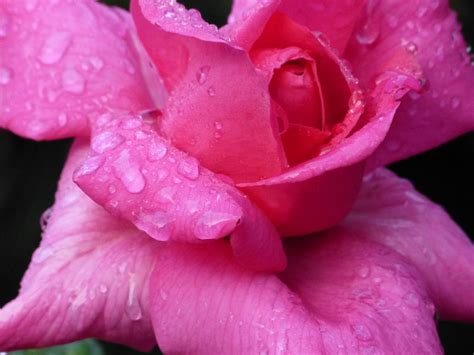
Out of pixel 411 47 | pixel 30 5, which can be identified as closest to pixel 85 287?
pixel 30 5

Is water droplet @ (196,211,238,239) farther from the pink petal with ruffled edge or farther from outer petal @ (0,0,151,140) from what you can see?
outer petal @ (0,0,151,140)

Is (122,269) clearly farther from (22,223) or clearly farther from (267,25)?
(22,223)

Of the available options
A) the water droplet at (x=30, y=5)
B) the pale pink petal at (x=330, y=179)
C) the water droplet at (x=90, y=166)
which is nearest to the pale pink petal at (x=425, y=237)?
the pale pink petal at (x=330, y=179)

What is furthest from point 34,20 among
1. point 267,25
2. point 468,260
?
point 468,260

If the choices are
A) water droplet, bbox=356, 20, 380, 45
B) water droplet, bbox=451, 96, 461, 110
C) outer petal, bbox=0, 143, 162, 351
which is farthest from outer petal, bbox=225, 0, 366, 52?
outer petal, bbox=0, 143, 162, 351

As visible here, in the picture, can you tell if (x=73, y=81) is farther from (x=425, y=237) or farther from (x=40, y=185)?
(x=40, y=185)
